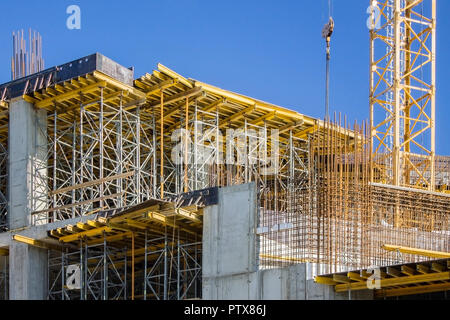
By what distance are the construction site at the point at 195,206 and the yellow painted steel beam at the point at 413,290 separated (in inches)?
1.8

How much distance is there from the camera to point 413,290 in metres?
33.3

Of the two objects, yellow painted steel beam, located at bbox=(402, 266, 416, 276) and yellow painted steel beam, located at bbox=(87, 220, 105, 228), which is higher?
yellow painted steel beam, located at bbox=(87, 220, 105, 228)

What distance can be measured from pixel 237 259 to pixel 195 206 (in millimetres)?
2903

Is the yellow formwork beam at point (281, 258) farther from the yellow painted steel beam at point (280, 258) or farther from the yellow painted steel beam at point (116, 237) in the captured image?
the yellow painted steel beam at point (116, 237)

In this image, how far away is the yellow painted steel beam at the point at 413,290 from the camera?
106 ft

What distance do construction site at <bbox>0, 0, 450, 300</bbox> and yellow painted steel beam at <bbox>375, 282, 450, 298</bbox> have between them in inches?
1.8

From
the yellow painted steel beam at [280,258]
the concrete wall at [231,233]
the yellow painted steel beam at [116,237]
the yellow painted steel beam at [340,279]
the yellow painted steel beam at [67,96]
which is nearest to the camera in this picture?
the yellow painted steel beam at [340,279]

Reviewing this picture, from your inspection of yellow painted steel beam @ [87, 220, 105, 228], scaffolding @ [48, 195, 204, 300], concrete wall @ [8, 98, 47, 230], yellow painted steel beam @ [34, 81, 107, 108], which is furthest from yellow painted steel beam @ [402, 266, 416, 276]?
concrete wall @ [8, 98, 47, 230]

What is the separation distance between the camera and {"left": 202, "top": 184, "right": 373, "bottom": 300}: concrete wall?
35.9 meters

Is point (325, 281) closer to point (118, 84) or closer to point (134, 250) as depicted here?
point (134, 250)

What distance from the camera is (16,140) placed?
148 feet

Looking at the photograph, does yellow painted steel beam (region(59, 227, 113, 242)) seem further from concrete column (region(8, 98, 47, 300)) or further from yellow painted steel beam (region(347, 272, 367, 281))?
yellow painted steel beam (region(347, 272, 367, 281))

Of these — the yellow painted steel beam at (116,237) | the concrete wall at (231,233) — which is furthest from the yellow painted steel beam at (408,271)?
the yellow painted steel beam at (116,237)
